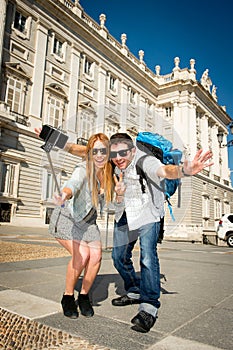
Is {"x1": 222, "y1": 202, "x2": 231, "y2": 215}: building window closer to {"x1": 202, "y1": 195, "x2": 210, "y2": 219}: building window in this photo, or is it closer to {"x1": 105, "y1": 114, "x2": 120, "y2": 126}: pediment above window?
{"x1": 202, "y1": 195, "x2": 210, "y2": 219}: building window

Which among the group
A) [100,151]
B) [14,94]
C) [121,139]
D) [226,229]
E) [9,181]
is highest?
[14,94]

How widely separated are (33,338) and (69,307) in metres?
0.47

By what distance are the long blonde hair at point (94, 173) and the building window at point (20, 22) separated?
22004mm

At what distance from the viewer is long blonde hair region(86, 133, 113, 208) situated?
2004mm

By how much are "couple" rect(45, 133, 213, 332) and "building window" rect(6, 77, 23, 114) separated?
1863 centimetres

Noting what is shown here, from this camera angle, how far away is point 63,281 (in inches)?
141

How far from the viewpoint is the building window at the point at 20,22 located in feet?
66.9

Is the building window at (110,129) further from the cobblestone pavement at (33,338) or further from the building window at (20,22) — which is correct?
the building window at (20,22)

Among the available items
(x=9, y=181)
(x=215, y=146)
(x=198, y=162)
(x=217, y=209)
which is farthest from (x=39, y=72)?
(x=217, y=209)

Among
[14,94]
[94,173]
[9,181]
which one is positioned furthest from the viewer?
[14,94]

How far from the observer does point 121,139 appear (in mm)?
2053

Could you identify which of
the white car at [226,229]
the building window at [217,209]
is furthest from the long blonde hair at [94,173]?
the building window at [217,209]

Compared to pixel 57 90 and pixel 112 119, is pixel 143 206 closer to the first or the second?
pixel 112 119

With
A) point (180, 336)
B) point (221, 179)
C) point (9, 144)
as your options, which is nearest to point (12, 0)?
point (9, 144)
